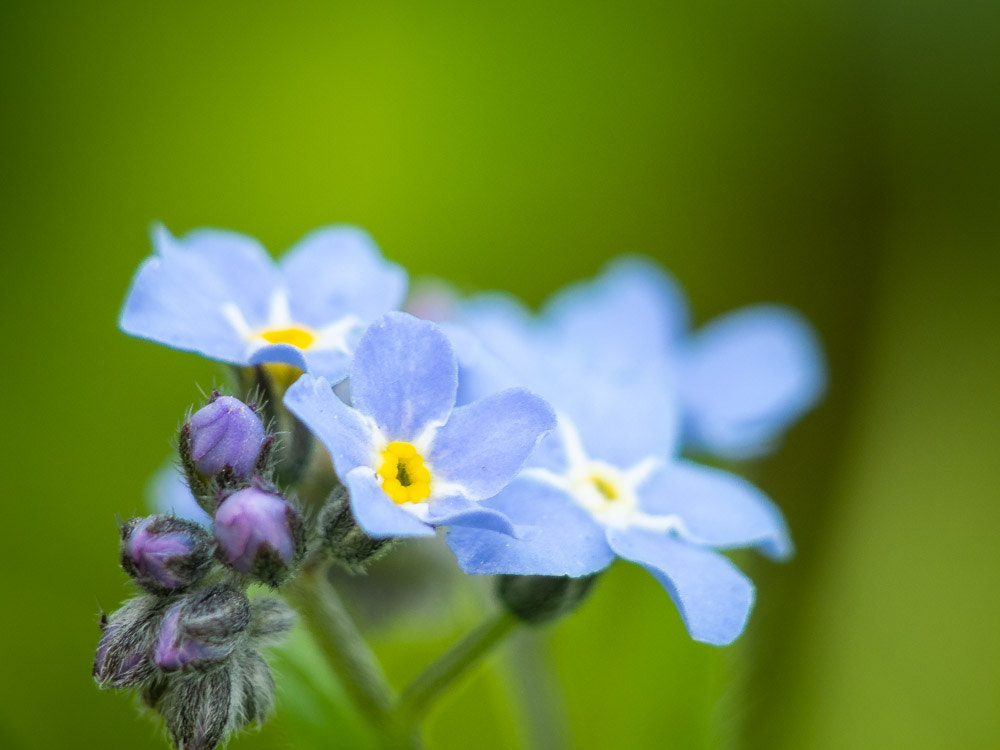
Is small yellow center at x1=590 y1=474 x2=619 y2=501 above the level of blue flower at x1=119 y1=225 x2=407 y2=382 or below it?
below

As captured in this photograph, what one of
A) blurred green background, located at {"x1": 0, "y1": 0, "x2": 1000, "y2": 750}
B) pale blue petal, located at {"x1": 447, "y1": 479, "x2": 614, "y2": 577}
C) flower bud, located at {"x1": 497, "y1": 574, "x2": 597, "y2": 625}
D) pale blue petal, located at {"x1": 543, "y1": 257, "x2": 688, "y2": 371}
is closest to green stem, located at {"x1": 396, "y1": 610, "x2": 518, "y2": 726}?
flower bud, located at {"x1": 497, "y1": 574, "x2": 597, "y2": 625}

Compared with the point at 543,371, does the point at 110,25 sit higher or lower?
higher

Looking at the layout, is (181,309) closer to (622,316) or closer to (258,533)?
(258,533)

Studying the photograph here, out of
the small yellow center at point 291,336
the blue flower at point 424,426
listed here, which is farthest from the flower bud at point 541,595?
the small yellow center at point 291,336

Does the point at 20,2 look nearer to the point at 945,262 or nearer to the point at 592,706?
the point at 592,706

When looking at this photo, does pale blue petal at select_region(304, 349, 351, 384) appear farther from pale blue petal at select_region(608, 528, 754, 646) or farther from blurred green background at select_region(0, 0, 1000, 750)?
blurred green background at select_region(0, 0, 1000, 750)

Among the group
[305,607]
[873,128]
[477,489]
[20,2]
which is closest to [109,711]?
[305,607]
